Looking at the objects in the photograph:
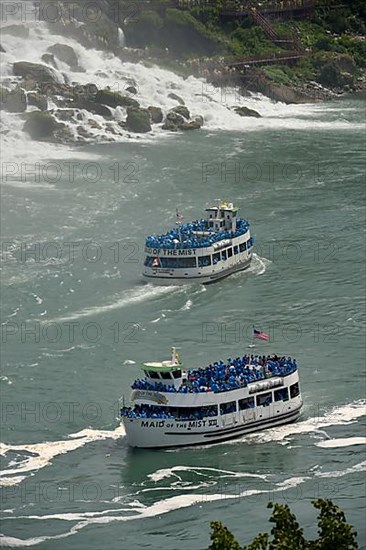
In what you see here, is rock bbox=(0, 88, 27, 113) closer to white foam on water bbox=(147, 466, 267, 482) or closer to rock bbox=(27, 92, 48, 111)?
rock bbox=(27, 92, 48, 111)

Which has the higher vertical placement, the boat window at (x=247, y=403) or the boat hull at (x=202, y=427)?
the boat window at (x=247, y=403)

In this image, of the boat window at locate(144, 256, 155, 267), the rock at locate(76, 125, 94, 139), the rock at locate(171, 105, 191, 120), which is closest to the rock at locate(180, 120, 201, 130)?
the rock at locate(171, 105, 191, 120)

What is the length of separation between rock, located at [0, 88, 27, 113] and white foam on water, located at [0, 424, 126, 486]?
244ft

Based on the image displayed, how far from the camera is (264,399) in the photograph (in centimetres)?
8125

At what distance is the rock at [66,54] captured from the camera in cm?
16825

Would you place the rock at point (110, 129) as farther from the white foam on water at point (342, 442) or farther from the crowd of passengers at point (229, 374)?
the white foam on water at point (342, 442)

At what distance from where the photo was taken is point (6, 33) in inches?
6811

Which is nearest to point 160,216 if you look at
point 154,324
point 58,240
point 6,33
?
point 58,240

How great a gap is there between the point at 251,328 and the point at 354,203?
30327 millimetres

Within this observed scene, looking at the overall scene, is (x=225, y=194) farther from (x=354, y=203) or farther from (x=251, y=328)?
(x=251, y=328)

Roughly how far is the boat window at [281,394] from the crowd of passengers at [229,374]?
77 cm

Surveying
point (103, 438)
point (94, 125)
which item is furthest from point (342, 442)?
point (94, 125)

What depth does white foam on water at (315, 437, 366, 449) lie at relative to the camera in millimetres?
78000

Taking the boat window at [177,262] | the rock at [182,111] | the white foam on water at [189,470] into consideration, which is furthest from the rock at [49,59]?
the white foam on water at [189,470]
